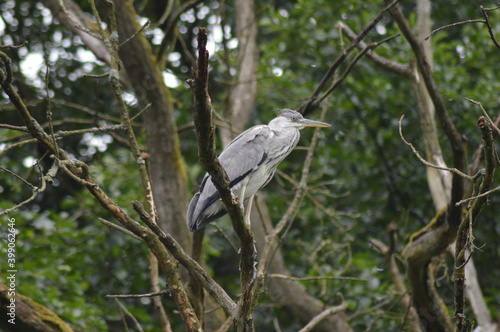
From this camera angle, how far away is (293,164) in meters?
7.64

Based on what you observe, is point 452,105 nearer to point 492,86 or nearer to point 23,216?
point 492,86

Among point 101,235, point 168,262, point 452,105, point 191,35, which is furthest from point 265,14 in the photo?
point 168,262

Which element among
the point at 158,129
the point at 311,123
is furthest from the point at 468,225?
the point at 158,129

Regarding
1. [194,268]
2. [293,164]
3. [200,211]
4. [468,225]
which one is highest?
[293,164]

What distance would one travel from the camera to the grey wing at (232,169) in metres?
3.90

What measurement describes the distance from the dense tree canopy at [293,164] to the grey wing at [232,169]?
1.09 feet

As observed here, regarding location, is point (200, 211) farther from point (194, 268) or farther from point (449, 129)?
point (449, 129)

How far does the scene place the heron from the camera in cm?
392

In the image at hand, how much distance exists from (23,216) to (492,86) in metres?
5.27

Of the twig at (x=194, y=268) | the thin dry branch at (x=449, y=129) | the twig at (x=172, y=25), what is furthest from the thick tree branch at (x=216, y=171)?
the twig at (x=172, y=25)

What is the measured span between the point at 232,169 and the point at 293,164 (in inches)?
143

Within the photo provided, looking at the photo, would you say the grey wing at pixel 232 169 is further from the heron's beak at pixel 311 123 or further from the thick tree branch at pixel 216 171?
the thick tree branch at pixel 216 171

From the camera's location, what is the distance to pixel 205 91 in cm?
218

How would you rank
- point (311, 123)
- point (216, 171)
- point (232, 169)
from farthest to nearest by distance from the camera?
point (311, 123) → point (232, 169) → point (216, 171)
